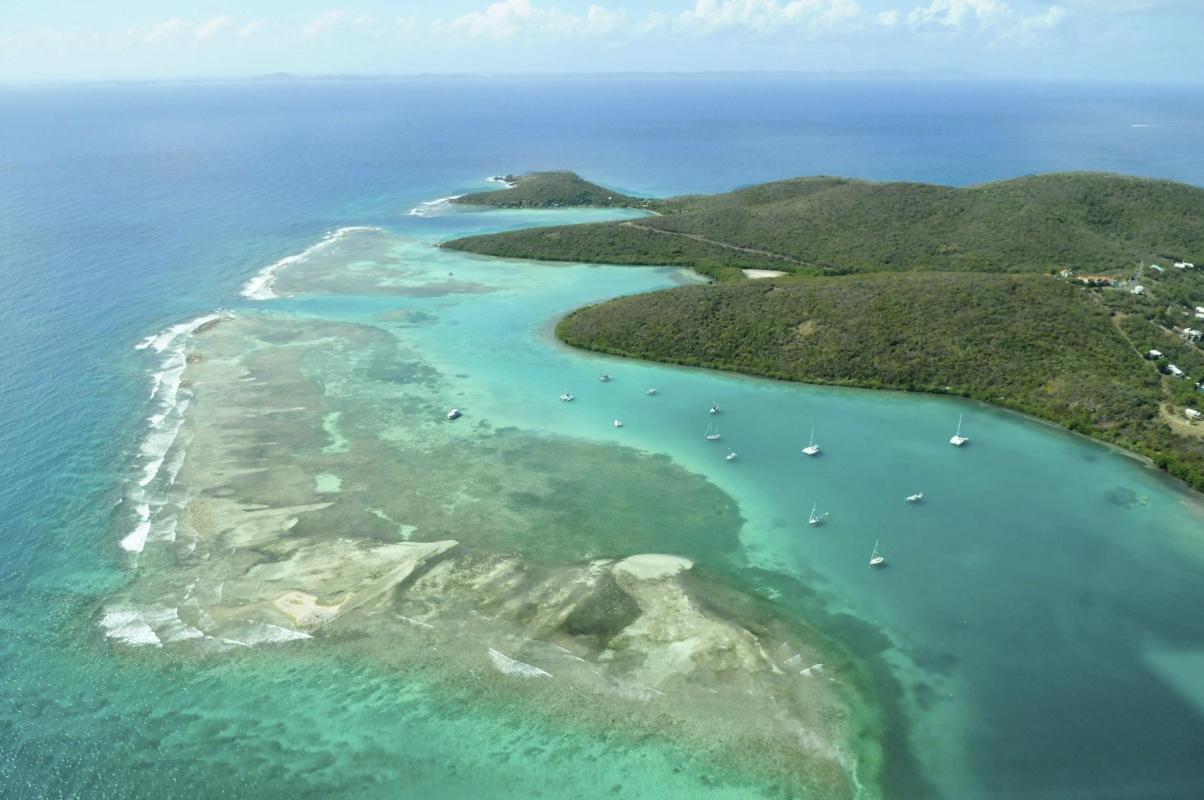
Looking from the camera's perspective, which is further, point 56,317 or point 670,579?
point 56,317

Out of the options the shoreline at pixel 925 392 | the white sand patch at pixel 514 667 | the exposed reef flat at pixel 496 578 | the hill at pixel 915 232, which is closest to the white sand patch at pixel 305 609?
the exposed reef flat at pixel 496 578

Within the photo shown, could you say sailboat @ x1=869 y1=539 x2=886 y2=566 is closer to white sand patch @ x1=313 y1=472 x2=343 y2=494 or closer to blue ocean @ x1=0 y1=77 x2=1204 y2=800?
blue ocean @ x1=0 y1=77 x2=1204 y2=800

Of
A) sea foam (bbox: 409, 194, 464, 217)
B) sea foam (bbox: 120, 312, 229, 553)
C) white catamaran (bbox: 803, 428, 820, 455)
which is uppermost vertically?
sea foam (bbox: 409, 194, 464, 217)

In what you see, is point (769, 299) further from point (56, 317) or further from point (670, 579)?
point (56, 317)

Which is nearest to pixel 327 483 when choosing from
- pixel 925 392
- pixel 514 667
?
pixel 514 667

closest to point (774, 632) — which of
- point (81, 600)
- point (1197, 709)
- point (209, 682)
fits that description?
point (1197, 709)

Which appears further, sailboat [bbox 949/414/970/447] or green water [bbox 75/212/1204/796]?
sailboat [bbox 949/414/970/447]

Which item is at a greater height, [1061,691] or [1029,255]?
[1029,255]

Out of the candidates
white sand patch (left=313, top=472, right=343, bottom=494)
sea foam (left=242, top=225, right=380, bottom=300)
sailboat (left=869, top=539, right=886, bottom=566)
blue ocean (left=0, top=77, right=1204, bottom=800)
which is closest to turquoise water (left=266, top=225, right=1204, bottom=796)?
blue ocean (left=0, top=77, right=1204, bottom=800)
